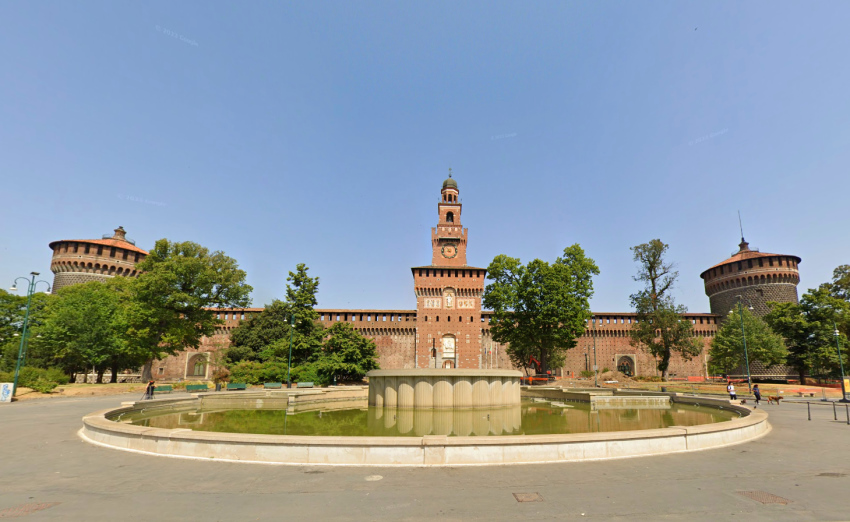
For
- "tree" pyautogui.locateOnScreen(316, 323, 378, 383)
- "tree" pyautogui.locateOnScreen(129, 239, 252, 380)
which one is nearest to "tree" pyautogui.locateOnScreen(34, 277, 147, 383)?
"tree" pyautogui.locateOnScreen(129, 239, 252, 380)

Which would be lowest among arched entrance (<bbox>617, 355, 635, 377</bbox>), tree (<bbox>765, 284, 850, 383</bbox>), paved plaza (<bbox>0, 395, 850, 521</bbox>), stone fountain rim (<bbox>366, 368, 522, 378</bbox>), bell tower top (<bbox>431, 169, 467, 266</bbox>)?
arched entrance (<bbox>617, 355, 635, 377</bbox>)

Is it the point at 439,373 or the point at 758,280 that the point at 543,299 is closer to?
the point at 439,373

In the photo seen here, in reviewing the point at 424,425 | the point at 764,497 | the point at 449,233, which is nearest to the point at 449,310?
the point at 449,233

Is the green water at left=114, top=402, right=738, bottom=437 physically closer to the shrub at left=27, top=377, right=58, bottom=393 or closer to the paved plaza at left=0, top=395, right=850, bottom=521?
the paved plaza at left=0, top=395, right=850, bottom=521

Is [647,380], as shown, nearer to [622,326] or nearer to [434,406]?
[622,326]

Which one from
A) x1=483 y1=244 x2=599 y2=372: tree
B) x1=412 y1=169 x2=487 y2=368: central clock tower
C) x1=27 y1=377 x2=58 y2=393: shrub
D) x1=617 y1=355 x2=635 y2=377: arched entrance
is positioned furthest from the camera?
x1=617 y1=355 x2=635 y2=377: arched entrance

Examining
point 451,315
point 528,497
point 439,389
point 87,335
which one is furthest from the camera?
point 451,315

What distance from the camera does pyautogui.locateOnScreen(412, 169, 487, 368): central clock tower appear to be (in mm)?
50844

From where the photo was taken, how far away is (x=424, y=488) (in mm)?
6379

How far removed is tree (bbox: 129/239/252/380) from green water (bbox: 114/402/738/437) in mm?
20940

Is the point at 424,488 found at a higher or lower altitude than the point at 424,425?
higher

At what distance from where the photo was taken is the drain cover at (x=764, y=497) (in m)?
5.79

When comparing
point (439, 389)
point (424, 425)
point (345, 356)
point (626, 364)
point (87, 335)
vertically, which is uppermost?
point (87, 335)

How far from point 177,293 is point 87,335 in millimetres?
6392
